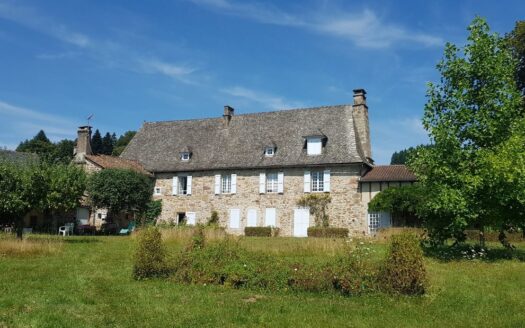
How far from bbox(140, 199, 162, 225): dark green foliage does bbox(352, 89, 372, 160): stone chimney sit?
1426 cm

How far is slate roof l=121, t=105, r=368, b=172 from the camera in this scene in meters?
30.5

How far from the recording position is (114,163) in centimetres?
3388

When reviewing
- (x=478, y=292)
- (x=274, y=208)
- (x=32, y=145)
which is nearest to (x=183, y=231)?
(x=274, y=208)

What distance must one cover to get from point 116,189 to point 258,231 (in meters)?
9.00

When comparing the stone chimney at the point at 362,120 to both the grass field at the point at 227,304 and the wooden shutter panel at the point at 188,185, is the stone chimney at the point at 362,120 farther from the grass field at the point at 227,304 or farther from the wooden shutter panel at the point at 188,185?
the grass field at the point at 227,304

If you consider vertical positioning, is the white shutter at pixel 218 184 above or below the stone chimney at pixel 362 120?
below

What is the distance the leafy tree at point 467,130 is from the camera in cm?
1400

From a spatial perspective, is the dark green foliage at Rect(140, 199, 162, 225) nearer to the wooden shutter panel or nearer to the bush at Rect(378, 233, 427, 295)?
the wooden shutter panel

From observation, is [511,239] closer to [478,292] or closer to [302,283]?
[478,292]

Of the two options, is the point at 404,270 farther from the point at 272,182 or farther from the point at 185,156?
the point at 185,156

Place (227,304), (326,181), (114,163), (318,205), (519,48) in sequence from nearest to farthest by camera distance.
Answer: (227,304) < (519,48) < (326,181) < (318,205) < (114,163)

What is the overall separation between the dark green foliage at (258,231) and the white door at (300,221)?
1.58 m

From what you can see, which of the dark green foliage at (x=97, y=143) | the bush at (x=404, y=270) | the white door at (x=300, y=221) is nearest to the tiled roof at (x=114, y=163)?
the white door at (x=300, y=221)

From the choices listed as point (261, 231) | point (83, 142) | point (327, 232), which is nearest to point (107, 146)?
point (83, 142)
